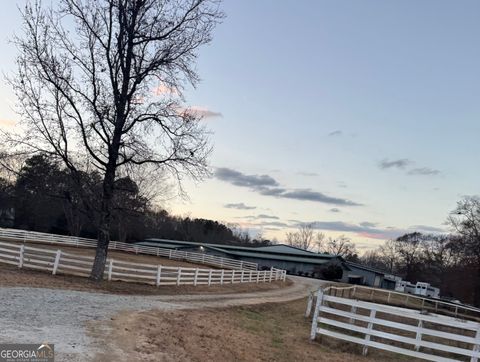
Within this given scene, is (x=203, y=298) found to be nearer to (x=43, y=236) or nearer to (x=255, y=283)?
(x=255, y=283)

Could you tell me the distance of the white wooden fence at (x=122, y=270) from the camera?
67.6ft

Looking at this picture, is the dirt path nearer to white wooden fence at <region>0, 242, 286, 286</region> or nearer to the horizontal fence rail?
white wooden fence at <region>0, 242, 286, 286</region>

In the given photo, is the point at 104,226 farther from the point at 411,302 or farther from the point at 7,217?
the point at 7,217

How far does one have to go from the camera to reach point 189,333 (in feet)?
34.2

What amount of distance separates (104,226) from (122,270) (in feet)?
23.2

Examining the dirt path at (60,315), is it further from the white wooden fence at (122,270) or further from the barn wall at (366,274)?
the barn wall at (366,274)

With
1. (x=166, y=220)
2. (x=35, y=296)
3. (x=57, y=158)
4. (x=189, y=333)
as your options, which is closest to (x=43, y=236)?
(x=57, y=158)

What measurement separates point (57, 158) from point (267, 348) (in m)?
13.5

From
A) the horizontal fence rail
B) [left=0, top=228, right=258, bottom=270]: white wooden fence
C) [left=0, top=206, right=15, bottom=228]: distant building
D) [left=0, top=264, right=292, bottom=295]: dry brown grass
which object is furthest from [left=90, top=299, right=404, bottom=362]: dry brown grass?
[left=0, top=206, right=15, bottom=228]: distant building

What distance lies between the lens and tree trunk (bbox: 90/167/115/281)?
19672 millimetres

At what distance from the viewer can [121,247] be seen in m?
57.9

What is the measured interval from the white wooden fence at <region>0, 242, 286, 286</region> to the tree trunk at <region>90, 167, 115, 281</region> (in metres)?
0.88

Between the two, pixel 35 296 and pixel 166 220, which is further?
pixel 166 220

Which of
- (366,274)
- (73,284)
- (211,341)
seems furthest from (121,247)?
(211,341)
